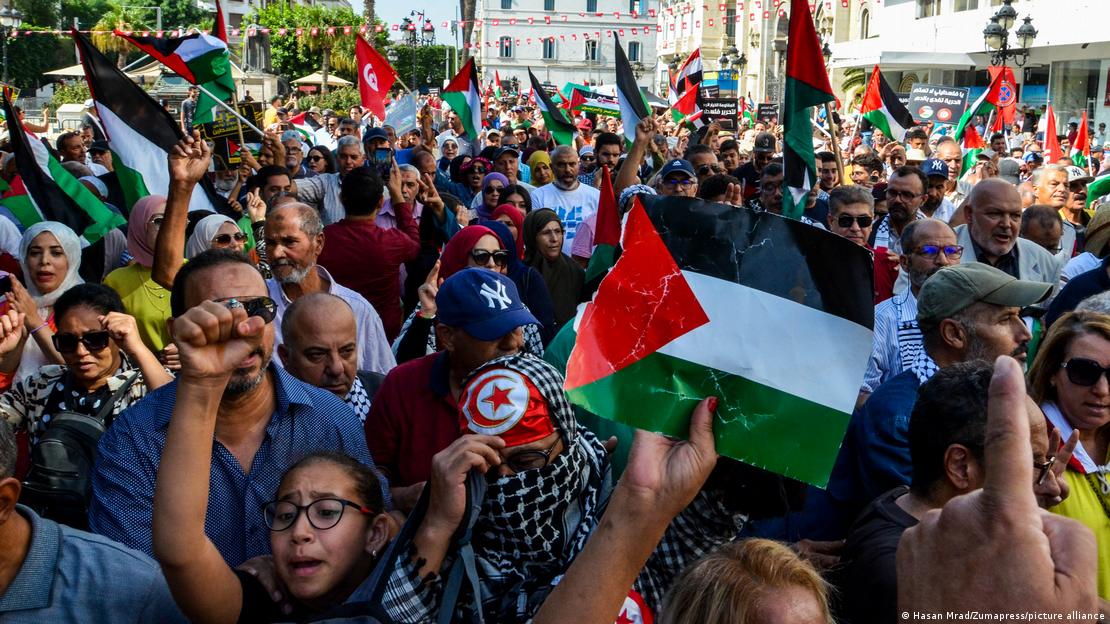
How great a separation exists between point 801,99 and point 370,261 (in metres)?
2.86

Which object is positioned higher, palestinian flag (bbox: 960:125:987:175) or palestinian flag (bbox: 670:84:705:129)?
palestinian flag (bbox: 670:84:705:129)

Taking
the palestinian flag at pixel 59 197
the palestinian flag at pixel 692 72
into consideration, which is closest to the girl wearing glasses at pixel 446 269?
→ the palestinian flag at pixel 59 197

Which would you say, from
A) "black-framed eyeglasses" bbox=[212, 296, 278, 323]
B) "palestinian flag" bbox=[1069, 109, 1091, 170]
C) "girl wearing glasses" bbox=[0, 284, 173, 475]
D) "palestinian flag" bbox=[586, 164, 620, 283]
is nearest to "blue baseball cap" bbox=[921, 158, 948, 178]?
"palestinian flag" bbox=[586, 164, 620, 283]

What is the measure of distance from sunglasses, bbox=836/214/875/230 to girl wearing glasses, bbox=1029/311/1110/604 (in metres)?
2.77

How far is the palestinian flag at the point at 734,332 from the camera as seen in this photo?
7.09 feet

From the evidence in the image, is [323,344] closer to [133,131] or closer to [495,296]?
[495,296]

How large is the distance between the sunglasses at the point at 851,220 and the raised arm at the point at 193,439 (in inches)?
179

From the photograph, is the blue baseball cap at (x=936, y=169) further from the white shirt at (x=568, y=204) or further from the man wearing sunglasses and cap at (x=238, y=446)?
the man wearing sunglasses and cap at (x=238, y=446)

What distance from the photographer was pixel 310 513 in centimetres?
257

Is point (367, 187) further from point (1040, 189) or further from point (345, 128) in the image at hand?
point (345, 128)

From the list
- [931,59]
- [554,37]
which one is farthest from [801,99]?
[554,37]

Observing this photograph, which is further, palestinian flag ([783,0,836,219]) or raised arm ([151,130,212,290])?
palestinian flag ([783,0,836,219])

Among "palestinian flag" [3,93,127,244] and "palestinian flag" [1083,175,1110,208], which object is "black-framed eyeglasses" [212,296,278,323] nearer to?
"palestinian flag" [3,93,127,244]

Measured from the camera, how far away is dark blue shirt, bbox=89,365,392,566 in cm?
282
